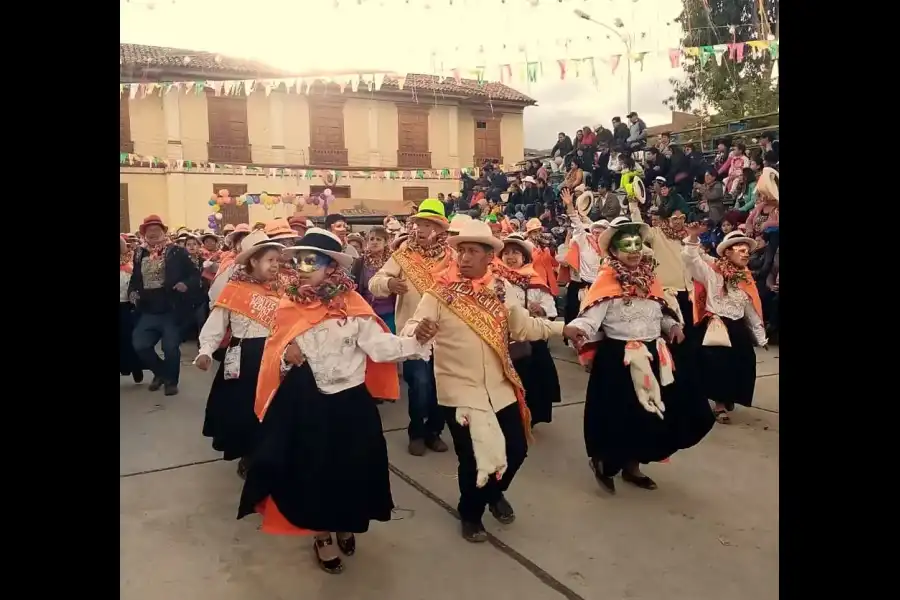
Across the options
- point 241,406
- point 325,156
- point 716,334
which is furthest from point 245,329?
point 325,156

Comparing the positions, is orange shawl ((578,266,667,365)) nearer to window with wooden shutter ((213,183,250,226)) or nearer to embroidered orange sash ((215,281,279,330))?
embroidered orange sash ((215,281,279,330))

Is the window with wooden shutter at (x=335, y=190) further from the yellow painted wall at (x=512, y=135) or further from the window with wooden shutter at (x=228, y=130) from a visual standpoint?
the yellow painted wall at (x=512, y=135)

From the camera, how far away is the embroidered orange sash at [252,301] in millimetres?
4871

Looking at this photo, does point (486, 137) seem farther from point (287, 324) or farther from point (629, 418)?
point (287, 324)

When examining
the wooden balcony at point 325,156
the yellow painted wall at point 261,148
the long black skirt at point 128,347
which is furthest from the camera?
the wooden balcony at point 325,156

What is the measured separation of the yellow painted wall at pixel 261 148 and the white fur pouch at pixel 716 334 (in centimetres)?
1773

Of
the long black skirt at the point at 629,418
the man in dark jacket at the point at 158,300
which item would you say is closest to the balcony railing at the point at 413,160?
the man in dark jacket at the point at 158,300

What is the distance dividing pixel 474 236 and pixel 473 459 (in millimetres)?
1219

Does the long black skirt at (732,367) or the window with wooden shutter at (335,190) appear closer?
the long black skirt at (732,367)

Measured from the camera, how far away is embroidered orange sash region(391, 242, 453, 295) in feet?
18.5

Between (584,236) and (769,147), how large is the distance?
4839 mm

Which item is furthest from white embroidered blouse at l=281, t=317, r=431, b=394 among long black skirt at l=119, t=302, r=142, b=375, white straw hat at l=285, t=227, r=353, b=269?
long black skirt at l=119, t=302, r=142, b=375
